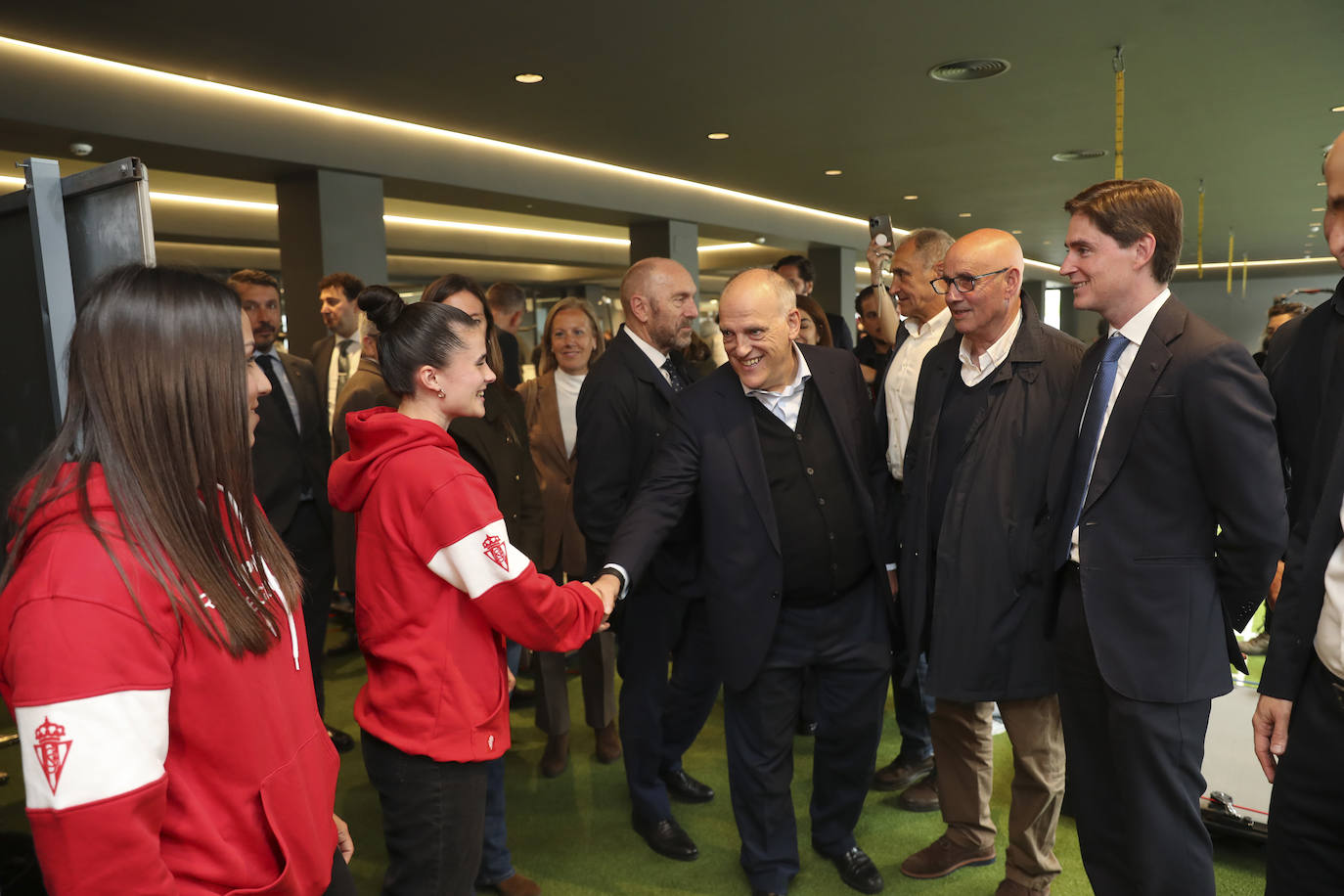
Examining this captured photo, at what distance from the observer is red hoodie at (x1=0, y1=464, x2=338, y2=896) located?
873 millimetres

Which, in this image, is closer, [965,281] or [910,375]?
[965,281]

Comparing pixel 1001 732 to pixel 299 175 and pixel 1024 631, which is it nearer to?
pixel 1024 631

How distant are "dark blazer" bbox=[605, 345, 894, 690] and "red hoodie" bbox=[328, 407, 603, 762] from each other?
63cm

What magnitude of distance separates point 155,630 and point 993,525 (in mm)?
1969

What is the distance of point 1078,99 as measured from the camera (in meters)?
6.54

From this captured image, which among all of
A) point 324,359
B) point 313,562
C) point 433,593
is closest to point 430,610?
point 433,593

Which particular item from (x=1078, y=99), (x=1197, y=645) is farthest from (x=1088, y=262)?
(x=1078, y=99)

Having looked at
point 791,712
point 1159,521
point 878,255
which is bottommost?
point 791,712

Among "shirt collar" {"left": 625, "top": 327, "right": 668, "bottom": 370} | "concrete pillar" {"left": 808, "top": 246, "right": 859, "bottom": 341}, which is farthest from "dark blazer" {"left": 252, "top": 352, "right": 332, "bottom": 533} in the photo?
"concrete pillar" {"left": 808, "top": 246, "right": 859, "bottom": 341}

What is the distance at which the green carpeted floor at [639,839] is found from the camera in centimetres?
266

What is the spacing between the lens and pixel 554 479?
11.9 ft

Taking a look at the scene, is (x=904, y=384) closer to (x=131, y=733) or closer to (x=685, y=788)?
(x=685, y=788)

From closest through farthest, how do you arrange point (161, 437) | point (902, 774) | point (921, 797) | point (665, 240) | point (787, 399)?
point (161, 437) → point (787, 399) → point (921, 797) → point (902, 774) → point (665, 240)

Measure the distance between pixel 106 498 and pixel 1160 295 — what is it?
2098 mm
